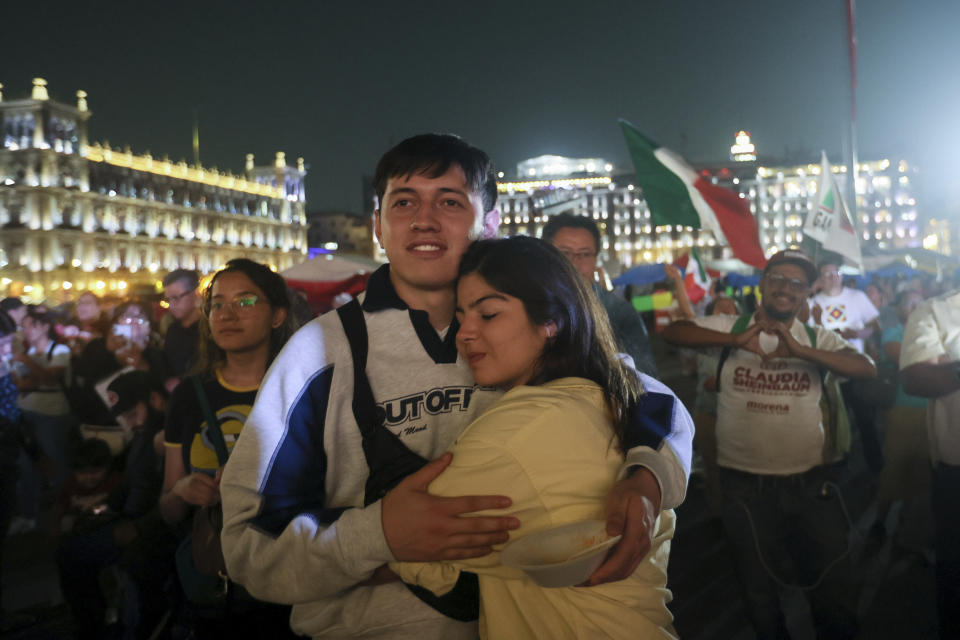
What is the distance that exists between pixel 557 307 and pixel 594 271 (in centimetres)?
239

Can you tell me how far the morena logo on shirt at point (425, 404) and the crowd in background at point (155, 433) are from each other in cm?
121

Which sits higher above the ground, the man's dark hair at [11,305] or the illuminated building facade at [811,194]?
the illuminated building facade at [811,194]

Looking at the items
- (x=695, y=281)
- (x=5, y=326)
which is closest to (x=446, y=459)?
(x=5, y=326)

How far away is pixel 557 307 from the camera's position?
192 centimetres

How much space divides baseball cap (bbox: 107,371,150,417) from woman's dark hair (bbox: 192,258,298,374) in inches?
48.6

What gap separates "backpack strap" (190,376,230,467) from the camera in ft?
9.91

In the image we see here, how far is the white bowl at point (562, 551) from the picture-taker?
4.79 ft

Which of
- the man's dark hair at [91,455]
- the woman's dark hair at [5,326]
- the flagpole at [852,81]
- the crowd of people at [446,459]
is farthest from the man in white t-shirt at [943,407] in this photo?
the flagpole at [852,81]

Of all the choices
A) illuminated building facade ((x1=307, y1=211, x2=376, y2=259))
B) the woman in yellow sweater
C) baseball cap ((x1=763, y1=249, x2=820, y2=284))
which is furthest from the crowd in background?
illuminated building facade ((x1=307, y1=211, x2=376, y2=259))

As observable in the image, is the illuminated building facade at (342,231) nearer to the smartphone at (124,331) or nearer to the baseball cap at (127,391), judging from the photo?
the smartphone at (124,331)

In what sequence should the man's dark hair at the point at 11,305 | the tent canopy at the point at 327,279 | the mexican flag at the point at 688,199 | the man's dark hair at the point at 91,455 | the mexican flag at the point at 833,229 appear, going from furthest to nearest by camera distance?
the tent canopy at the point at 327,279
the man's dark hair at the point at 11,305
the mexican flag at the point at 833,229
the mexican flag at the point at 688,199
the man's dark hair at the point at 91,455

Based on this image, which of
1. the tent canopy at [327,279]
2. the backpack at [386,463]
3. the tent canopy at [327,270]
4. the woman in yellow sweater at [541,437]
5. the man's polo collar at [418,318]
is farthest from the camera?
the tent canopy at [327,270]

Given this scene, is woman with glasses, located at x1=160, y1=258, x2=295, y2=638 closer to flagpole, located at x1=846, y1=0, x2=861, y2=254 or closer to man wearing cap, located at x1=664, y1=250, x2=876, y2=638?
man wearing cap, located at x1=664, y1=250, x2=876, y2=638

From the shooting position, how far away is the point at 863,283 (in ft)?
51.2
